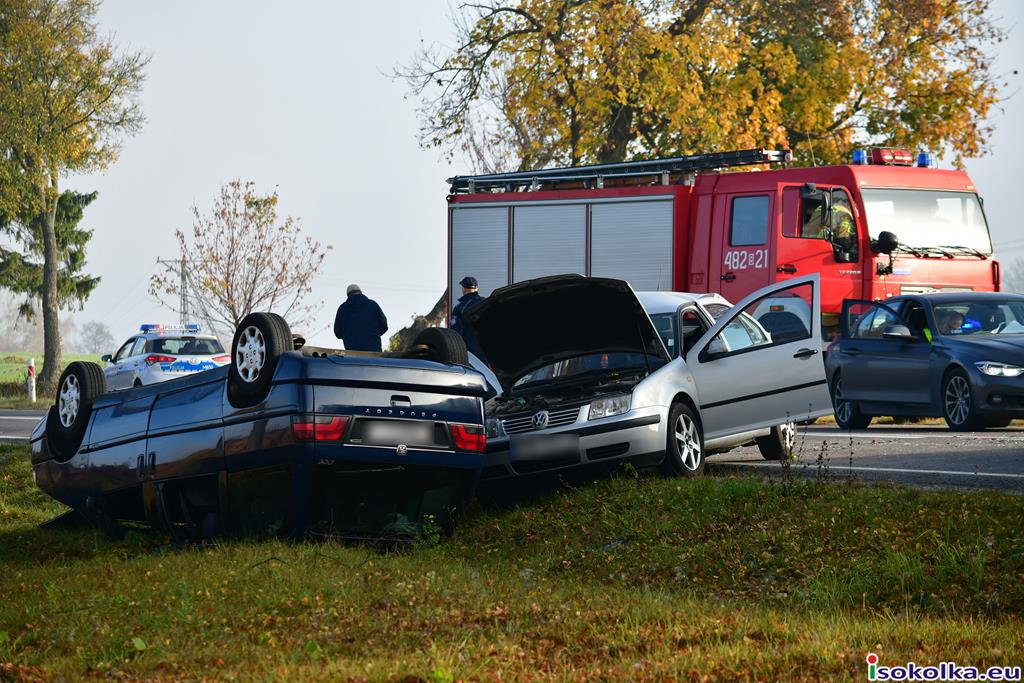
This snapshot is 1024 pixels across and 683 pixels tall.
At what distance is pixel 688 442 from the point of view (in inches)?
413

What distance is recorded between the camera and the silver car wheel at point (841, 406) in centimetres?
1630

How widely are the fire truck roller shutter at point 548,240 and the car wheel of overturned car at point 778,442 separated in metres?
8.42

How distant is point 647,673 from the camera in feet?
18.0

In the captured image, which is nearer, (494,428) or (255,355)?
(255,355)

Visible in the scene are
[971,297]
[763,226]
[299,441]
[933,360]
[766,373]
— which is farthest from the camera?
[763,226]

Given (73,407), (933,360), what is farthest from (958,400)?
(73,407)

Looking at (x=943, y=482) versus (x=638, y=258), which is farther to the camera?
(x=638, y=258)

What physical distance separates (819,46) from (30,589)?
24.8 metres

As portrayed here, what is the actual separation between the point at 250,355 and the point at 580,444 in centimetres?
272

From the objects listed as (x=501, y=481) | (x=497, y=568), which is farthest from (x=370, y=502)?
(x=501, y=481)

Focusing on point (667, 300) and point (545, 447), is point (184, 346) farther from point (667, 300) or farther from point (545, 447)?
point (545, 447)

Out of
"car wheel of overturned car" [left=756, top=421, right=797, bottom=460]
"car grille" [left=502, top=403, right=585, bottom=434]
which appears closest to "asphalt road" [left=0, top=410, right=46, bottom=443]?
"car grille" [left=502, top=403, right=585, bottom=434]

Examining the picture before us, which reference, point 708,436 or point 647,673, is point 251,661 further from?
point 708,436

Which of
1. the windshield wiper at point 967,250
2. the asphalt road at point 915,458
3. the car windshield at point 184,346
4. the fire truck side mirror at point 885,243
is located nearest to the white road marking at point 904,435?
the asphalt road at point 915,458
